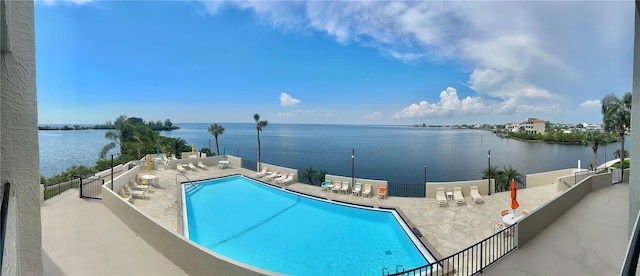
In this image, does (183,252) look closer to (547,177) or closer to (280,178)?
(280,178)

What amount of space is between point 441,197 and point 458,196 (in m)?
0.91

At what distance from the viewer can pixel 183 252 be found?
563cm

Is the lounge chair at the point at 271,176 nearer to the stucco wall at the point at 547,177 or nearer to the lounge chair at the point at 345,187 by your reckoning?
the lounge chair at the point at 345,187

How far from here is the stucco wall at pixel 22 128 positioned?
5.00ft

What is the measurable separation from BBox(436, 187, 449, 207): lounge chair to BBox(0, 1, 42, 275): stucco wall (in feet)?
43.0

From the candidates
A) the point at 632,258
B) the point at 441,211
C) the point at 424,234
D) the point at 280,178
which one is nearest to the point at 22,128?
the point at 632,258

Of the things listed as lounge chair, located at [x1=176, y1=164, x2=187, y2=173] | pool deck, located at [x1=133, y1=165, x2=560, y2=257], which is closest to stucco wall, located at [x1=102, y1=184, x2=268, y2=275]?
pool deck, located at [x1=133, y1=165, x2=560, y2=257]

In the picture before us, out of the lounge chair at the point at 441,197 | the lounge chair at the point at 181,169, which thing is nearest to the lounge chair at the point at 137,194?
the lounge chair at the point at 181,169

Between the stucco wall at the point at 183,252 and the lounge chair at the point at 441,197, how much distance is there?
33.2 ft

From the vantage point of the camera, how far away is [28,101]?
1.63 meters

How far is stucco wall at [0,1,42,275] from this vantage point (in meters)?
1.53

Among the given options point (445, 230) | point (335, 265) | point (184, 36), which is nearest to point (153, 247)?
point (335, 265)

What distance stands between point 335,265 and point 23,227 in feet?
26.1

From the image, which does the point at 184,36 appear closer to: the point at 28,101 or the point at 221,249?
the point at 221,249
